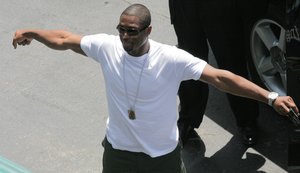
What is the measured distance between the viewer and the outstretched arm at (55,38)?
154 inches

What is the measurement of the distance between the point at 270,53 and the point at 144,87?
173cm

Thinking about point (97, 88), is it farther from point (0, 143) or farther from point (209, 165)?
point (209, 165)

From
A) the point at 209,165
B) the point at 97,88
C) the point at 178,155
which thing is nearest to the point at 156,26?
the point at 97,88

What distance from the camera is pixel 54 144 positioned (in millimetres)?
5238

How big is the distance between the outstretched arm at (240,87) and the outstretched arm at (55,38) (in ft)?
2.56

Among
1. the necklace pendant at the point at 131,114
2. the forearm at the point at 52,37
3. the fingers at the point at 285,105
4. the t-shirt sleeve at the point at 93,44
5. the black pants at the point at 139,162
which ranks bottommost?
the black pants at the point at 139,162

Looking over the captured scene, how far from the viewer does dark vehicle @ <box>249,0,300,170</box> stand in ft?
14.5

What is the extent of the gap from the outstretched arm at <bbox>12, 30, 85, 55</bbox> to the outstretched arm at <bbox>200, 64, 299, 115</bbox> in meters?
0.78

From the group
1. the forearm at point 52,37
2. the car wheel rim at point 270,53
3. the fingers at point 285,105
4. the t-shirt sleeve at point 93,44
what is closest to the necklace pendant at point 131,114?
the t-shirt sleeve at point 93,44

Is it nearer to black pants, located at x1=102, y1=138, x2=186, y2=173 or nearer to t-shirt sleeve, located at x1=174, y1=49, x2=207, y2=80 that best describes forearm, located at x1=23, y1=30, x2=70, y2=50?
black pants, located at x1=102, y1=138, x2=186, y2=173

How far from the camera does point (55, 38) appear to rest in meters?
4.00

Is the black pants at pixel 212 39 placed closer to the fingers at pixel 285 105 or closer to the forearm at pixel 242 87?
the forearm at pixel 242 87

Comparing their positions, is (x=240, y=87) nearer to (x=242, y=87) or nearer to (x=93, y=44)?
(x=242, y=87)

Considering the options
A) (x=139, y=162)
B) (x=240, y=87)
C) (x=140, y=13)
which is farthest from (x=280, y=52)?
(x=140, y=13)
